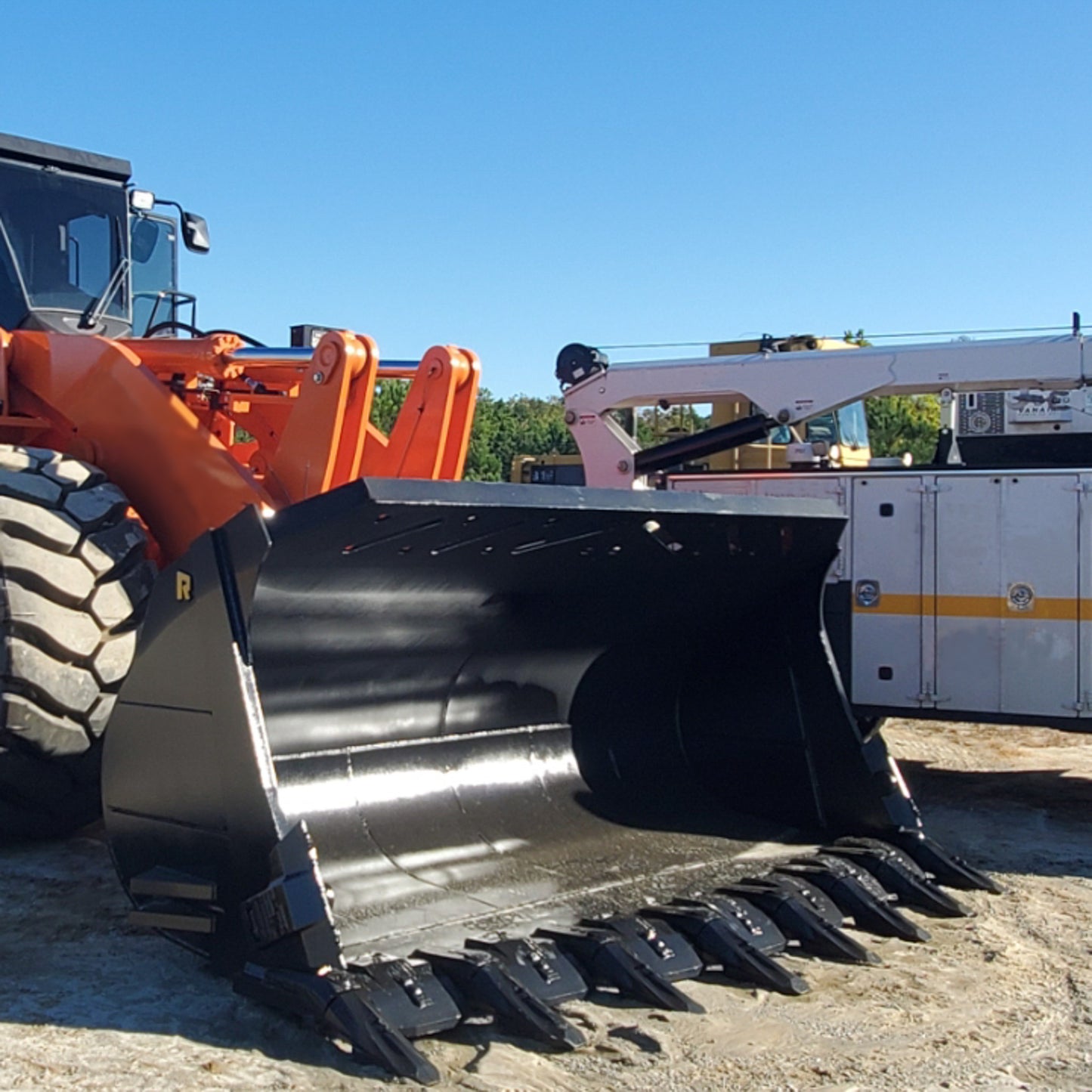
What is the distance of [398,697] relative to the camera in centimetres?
480

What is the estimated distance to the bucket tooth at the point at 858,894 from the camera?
15.0ft

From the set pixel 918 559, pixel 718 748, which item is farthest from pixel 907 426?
pixel 718 748

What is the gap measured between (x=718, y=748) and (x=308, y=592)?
212cm

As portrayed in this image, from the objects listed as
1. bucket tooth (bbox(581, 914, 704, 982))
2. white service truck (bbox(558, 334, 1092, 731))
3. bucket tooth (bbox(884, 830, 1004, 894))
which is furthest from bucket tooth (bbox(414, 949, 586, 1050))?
white service truck (bbox(558, 334, 1092, 731))

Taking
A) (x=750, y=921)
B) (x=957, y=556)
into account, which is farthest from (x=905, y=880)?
(x=957, y=556)

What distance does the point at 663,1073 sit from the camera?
3.48m

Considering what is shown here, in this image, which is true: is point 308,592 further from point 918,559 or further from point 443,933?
point 918,559

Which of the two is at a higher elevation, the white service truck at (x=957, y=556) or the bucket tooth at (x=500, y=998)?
the white service truck at (x=957, y=556)

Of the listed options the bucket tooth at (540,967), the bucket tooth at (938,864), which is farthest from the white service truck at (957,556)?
the bucket tooth at (540,967)

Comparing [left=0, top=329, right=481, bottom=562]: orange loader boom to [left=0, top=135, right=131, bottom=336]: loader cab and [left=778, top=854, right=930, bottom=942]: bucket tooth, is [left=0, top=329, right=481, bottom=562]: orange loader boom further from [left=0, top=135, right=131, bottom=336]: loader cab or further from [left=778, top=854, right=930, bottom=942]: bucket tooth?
[left=778, top=854, right=930, bottom=942]: bucket tooth

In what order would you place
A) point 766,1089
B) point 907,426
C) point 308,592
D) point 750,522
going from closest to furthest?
point 766,1089, point 308,592, point 750,522, point 907,426

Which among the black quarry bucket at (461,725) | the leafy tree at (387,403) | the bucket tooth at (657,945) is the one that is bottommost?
the bucket tooth at (657,945)

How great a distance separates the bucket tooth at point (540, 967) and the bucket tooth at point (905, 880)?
1449mm

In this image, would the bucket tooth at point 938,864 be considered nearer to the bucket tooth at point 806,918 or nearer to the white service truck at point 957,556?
the bucket tooth at point 806,918
